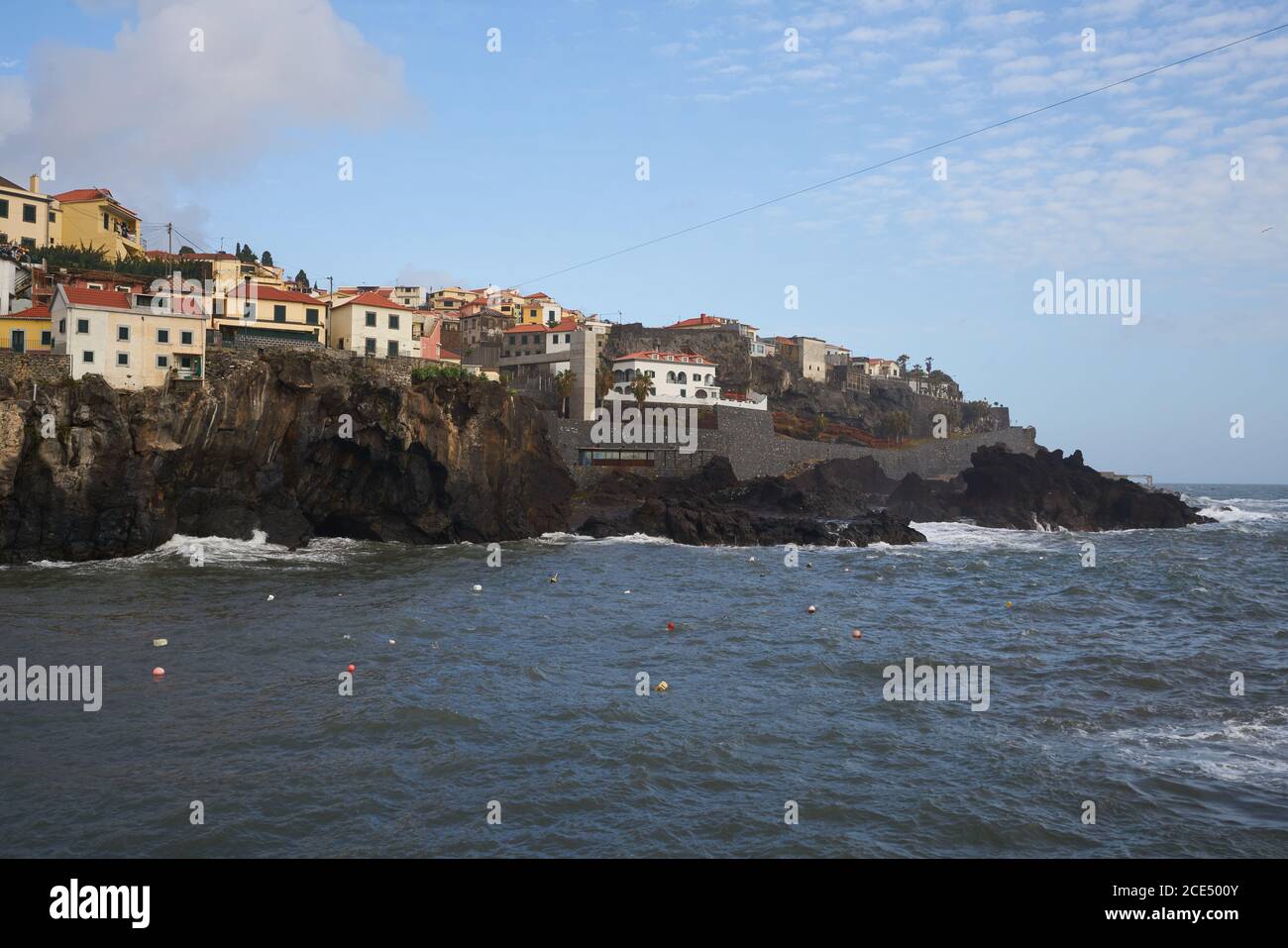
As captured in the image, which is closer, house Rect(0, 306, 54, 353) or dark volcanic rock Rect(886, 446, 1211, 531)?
house Rect(0, 306, 54, 353)

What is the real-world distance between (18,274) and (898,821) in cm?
5745

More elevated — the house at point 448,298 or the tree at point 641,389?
the house at point 448,298

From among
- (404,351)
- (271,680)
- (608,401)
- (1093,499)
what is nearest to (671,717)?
(271,680)

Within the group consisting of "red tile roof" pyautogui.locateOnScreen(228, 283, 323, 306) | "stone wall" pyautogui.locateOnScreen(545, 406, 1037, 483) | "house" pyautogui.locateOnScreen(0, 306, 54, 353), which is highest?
"red tile roof" pyautogui.locateOnScreen(228, 283, 323, 306)

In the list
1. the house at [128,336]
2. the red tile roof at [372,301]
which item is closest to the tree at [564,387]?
the red tile roof at [372,301]

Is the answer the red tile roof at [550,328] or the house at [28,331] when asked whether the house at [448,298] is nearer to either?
the red tile roof at [550,328]

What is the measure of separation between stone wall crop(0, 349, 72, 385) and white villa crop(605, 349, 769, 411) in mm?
45484

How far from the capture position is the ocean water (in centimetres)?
1513

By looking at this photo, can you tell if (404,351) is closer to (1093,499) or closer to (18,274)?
(18,274)

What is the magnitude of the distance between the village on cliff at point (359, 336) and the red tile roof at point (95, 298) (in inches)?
4.7

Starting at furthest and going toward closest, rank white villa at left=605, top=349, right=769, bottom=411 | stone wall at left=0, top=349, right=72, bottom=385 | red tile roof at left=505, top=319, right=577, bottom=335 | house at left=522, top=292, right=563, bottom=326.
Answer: house at left=522, top=292, right=563, bottom=326 → white villa at left=605, top=349, right=769, bottom=411 → red tile roof at left=505, top=319, right=577, bottom=335 → stone wall at left=0, top=349, right=72, bottom=385

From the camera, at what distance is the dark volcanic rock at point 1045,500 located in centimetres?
7150

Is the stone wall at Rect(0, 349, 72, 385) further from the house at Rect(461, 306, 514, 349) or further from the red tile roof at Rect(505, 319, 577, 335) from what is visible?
Result: the house at Rect(461, 306, 514, 349)
